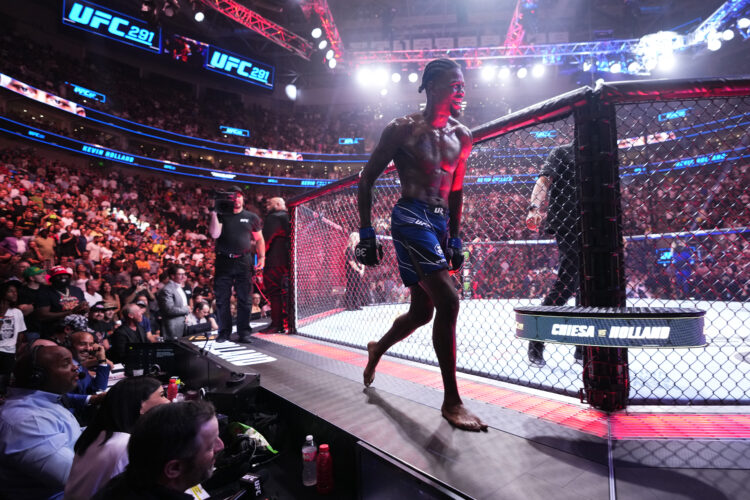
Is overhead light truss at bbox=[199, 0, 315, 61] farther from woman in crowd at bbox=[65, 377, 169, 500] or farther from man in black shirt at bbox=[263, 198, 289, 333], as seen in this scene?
woman in crowd at bbox=[65, 377, 169, 500]

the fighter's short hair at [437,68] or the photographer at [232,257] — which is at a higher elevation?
the fighter's short hair at [437,68]

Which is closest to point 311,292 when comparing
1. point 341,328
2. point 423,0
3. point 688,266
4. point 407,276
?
point 341,328

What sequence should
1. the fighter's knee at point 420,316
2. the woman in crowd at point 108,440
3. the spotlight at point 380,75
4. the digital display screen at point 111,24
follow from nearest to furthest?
the woman in crowd at point 108,440 → the fighter's knee at point 420,316 → the digital display screen at point 111,24 → the spotlight at point 380,75

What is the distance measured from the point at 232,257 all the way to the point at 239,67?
16.4 m

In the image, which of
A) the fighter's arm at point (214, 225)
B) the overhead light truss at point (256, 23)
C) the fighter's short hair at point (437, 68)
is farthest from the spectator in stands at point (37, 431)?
the overhead light truss at point (256, 23)

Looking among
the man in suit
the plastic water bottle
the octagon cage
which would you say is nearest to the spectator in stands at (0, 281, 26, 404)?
the man in suit

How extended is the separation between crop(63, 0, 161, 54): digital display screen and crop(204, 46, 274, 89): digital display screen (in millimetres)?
2168

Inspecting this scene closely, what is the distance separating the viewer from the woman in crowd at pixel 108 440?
1.33 meters

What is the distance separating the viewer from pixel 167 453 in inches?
38.6

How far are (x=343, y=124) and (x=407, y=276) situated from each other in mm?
20645

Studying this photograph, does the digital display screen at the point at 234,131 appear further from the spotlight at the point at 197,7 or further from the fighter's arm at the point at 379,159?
the fighter's arm at the point at 379,159

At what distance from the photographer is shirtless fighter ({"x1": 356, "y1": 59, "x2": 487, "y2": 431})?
5.17 ft

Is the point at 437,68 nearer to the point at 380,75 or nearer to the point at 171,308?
the point at 171,308

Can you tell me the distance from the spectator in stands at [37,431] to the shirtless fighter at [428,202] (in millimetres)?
1554
